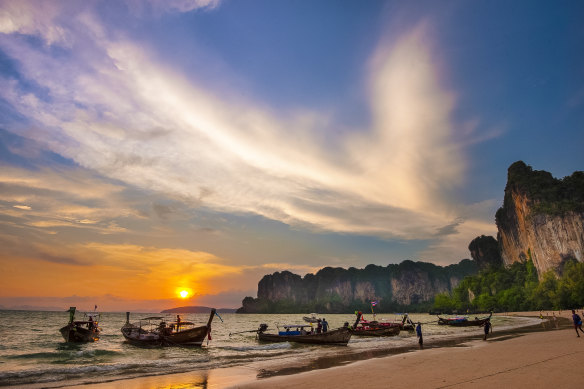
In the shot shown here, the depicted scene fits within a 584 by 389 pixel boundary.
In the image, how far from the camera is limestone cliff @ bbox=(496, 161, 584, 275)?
317 feet

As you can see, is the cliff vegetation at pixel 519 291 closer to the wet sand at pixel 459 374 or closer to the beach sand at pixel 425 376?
the beach sand at pixel 425 376

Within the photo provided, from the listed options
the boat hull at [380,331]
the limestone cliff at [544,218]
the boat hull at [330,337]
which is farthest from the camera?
the limestone cliff at [544,218]

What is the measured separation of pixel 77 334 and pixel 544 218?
128134 millimetres

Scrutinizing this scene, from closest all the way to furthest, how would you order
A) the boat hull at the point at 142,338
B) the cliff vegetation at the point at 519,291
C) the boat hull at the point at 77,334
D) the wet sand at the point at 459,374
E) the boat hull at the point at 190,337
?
the wet sand at the point at 459,374 < the boat hull at the point at 190,337 < the boat hull at the point at 142,338 < the boat hull at the point at 77,334 < the cliff vegetation at the point at 519,291

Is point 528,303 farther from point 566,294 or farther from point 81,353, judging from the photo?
point 81,353

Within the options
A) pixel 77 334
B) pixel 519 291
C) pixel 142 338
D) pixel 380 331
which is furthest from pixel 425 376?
pixel 519 291

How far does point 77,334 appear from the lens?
A: 3625 cm

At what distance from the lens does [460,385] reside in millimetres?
10305

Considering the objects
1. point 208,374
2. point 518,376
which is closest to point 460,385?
point 518,376

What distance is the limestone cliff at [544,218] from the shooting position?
9675cm

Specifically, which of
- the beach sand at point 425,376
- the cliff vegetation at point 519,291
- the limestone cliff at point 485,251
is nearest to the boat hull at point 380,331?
the beach sand at point 425,376

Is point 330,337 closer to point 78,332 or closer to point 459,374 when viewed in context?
point 459,374

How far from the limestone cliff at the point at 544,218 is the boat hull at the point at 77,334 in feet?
383

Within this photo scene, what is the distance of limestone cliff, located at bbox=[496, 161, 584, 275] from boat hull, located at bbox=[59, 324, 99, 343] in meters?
117
